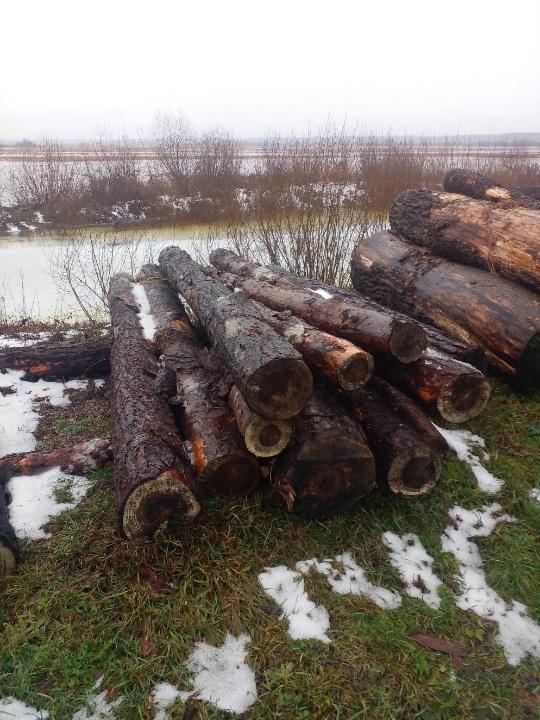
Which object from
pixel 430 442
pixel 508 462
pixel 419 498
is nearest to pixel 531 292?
pixel 508 462

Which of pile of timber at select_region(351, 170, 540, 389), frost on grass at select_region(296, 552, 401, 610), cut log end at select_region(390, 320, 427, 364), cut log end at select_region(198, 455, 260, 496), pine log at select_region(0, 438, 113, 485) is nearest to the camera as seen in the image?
frost on grass at select_region(296, 552, 401, 610)

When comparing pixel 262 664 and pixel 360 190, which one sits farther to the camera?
pixel 360 190

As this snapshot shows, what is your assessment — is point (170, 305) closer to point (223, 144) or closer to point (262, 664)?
point (262, 664)

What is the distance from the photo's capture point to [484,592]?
2791mm

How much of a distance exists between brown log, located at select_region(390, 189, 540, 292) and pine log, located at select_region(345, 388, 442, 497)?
2.33 m

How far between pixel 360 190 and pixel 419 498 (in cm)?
769

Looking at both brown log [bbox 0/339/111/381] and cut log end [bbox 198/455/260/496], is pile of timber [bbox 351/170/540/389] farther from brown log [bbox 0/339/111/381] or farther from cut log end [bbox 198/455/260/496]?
brown log [bbox 0/339/111/381]

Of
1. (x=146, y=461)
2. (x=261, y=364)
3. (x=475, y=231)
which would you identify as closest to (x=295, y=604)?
(x=146, y=461)

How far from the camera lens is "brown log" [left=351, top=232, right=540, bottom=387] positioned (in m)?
4.24

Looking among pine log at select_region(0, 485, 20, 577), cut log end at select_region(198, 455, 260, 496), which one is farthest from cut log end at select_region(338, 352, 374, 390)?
pine log at select_region(0, 485, 20, 577)

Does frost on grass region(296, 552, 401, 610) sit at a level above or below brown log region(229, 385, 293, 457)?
below

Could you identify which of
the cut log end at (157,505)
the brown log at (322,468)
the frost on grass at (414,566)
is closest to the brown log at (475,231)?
the brown log at (322,468)

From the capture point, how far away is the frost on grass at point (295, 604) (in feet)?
8.43

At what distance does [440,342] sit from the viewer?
13.7 feet
